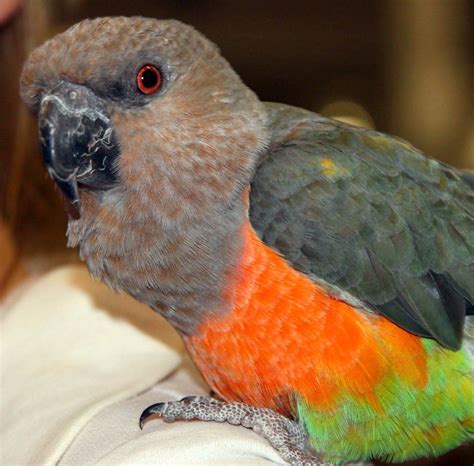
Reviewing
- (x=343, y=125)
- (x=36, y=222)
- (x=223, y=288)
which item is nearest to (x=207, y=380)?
(x=223, y=288)

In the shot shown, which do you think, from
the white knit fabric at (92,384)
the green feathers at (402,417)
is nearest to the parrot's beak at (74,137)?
the white knit fabric at (92,384)

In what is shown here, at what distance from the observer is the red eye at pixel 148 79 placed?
4.51 feet

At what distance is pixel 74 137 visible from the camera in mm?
1331

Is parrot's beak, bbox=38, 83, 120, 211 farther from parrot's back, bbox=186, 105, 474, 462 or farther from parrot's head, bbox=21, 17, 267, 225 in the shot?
parrot's back, bbox=186, 105, 474, 462

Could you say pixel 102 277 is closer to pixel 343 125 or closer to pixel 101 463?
pixel 101 463

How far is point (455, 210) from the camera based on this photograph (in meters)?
1.52

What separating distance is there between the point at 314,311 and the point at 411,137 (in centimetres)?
422

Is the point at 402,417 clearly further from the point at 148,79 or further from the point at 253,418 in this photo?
the point at 148,79

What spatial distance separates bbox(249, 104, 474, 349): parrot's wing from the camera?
4.55 ft

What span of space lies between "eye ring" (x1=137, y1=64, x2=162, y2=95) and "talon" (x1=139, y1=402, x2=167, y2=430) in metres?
0.60

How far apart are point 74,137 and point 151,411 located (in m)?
0.53

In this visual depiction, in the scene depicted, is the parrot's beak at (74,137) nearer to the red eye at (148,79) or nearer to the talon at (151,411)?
the red eye at (148,79)

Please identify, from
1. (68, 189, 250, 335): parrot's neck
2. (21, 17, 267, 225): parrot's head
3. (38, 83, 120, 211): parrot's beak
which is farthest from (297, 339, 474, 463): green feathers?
(38, 83, 120, 211): parrot's beak

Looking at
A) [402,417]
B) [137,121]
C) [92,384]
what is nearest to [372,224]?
[402,417]
